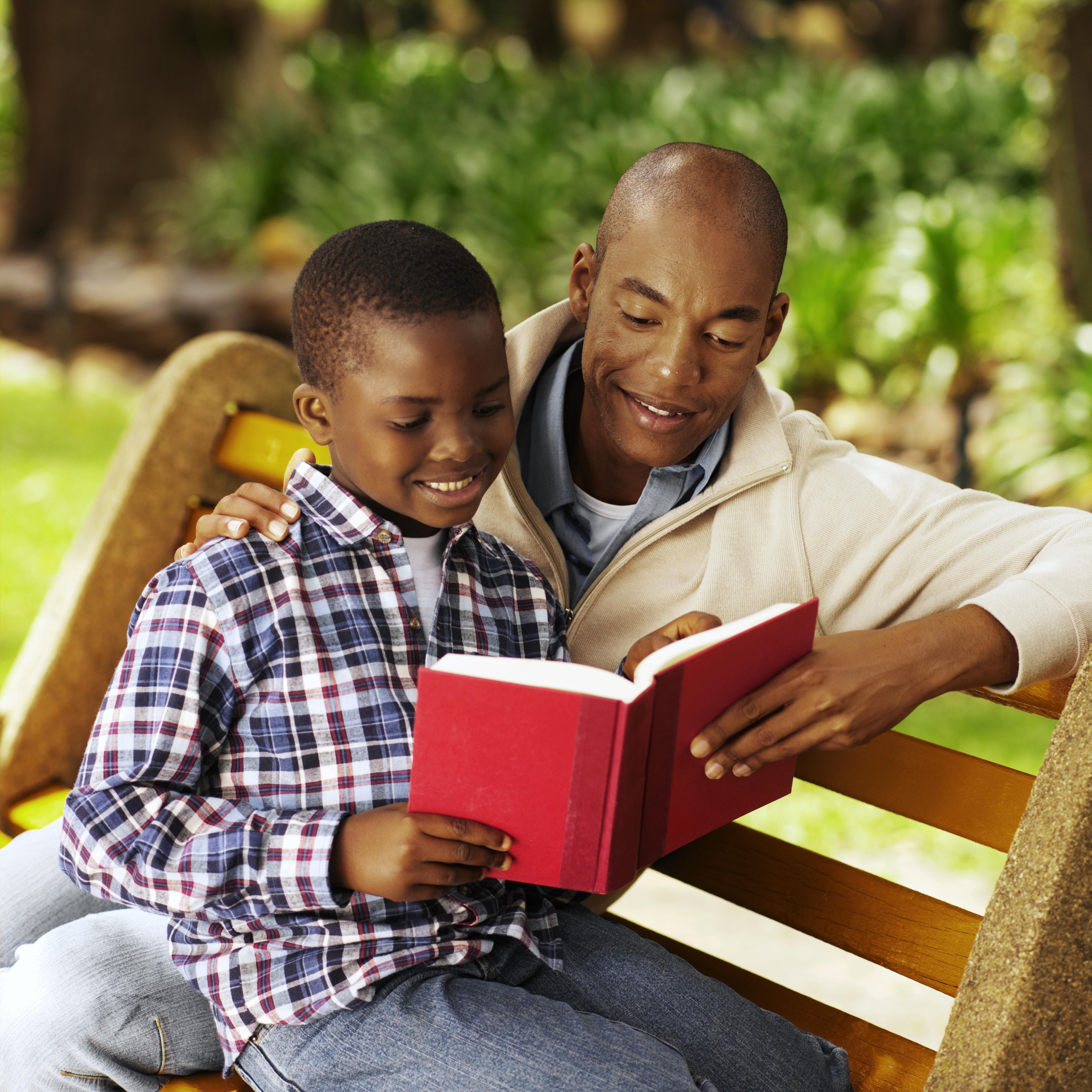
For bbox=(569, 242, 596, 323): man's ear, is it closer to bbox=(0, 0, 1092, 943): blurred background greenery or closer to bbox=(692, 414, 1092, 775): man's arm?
bbox=(692, 414, 1092, 775): man's arm

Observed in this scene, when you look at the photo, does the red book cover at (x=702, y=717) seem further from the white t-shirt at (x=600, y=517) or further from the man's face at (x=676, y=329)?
the white t-shirt at (x=600, y=517)

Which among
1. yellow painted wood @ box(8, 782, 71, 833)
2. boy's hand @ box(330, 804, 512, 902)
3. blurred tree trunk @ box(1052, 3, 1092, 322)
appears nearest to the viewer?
boy's hand @ box(330, 804, 512, 902)

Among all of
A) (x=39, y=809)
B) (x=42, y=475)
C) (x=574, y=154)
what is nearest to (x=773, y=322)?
(x=39, y=809)

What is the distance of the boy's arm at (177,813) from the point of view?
1513 millimetres

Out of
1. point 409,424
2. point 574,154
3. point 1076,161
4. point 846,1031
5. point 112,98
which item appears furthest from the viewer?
point 112,98

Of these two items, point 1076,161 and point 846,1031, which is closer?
point 846,1031

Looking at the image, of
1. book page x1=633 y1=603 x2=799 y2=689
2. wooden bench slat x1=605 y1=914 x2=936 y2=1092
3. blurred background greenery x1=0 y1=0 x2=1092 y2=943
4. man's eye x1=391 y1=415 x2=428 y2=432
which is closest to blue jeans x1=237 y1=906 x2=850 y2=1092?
wooden bench slat x1=605 y1=914 x2=936 y2=1092

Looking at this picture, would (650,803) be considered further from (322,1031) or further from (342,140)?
(342,140)

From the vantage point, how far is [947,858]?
370 centimetres

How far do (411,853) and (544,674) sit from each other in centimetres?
28

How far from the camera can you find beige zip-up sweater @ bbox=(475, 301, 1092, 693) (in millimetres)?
1780

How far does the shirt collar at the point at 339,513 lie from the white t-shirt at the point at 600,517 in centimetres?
61

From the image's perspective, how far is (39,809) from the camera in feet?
8.04

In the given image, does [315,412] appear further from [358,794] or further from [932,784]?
[932,784]
